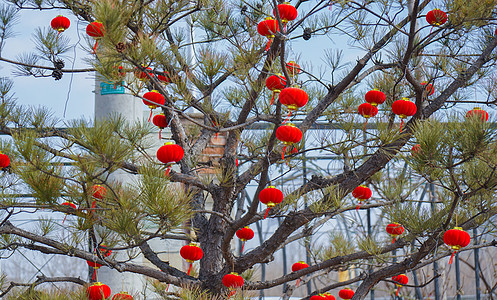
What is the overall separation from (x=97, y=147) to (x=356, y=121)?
2.85ft

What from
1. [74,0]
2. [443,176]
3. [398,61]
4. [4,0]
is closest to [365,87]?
[398,61]

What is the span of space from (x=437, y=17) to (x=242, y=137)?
828 mm

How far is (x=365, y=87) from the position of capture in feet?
6.08

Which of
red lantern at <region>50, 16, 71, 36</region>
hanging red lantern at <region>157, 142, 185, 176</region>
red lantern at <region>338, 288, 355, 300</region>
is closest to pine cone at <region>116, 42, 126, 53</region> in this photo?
hanging red lantern at <region>157, 142, 185, 176</region>

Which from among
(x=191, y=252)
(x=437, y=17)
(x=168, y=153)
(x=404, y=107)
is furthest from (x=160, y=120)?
(x=437, y=17)

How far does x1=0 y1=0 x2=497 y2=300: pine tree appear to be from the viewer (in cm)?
123

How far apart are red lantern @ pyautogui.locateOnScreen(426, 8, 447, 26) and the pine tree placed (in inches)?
1.0

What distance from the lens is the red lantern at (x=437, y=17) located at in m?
1.41

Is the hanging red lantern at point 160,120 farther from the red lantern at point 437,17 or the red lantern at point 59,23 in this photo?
the red lantern at point 437,17

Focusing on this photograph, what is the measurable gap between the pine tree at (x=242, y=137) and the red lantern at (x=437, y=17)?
25 millimetres

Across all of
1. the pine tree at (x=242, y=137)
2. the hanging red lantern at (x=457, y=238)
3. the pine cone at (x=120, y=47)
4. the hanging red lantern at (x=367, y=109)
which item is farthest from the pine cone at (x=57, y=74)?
the hanging red lantern at (x=457, y=238)

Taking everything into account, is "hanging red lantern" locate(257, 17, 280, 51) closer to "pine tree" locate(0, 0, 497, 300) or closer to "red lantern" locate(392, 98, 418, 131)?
"pine tree" locate(0, 0, 497, 300)

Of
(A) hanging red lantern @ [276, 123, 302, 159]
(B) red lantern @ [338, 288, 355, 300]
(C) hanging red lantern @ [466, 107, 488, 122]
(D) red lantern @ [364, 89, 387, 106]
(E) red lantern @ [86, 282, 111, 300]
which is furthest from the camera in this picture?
(B) red lantern @ [338, 288, 355, 300]

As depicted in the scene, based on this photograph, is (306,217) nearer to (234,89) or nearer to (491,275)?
(234,89)
